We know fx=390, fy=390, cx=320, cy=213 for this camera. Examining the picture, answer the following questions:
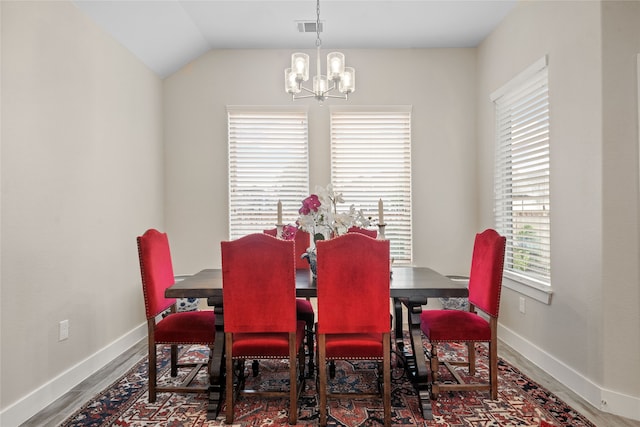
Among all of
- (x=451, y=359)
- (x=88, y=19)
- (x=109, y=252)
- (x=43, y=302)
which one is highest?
(x=88, y=19)

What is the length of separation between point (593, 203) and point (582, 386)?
1.20 m

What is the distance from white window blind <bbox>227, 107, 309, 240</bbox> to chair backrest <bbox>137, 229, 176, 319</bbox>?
1583 millimetres

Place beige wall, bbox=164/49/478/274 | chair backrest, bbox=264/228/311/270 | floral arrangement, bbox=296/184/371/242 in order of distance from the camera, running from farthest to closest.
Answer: beige wall, bbox=164/49/478/274
chair backrest, bbox=264/228/311/270
floral arrangement, bbox=296/184/371/242

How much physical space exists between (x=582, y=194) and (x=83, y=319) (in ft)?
12.1

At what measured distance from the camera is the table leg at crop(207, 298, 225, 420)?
93.1 inches

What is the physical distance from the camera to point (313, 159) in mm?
4402

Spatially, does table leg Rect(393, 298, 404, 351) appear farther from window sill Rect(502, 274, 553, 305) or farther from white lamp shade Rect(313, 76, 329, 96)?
white lamp shade Rect(313, 76, 329, 96)

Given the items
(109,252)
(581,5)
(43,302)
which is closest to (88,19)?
(109,252)

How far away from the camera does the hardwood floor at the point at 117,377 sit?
2.28 metres

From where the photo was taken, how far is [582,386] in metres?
2.55

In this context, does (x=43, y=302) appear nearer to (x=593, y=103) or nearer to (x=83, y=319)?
(x=83, y=319)

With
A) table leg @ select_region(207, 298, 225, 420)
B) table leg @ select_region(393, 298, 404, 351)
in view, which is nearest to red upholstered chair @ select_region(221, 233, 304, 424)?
table leg @ select_region(207, 298, 225, 420)

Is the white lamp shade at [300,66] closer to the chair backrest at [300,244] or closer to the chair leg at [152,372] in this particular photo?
the chair backrest at [300,244]

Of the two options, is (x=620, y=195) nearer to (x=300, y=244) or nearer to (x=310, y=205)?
(x=310, y=205)
